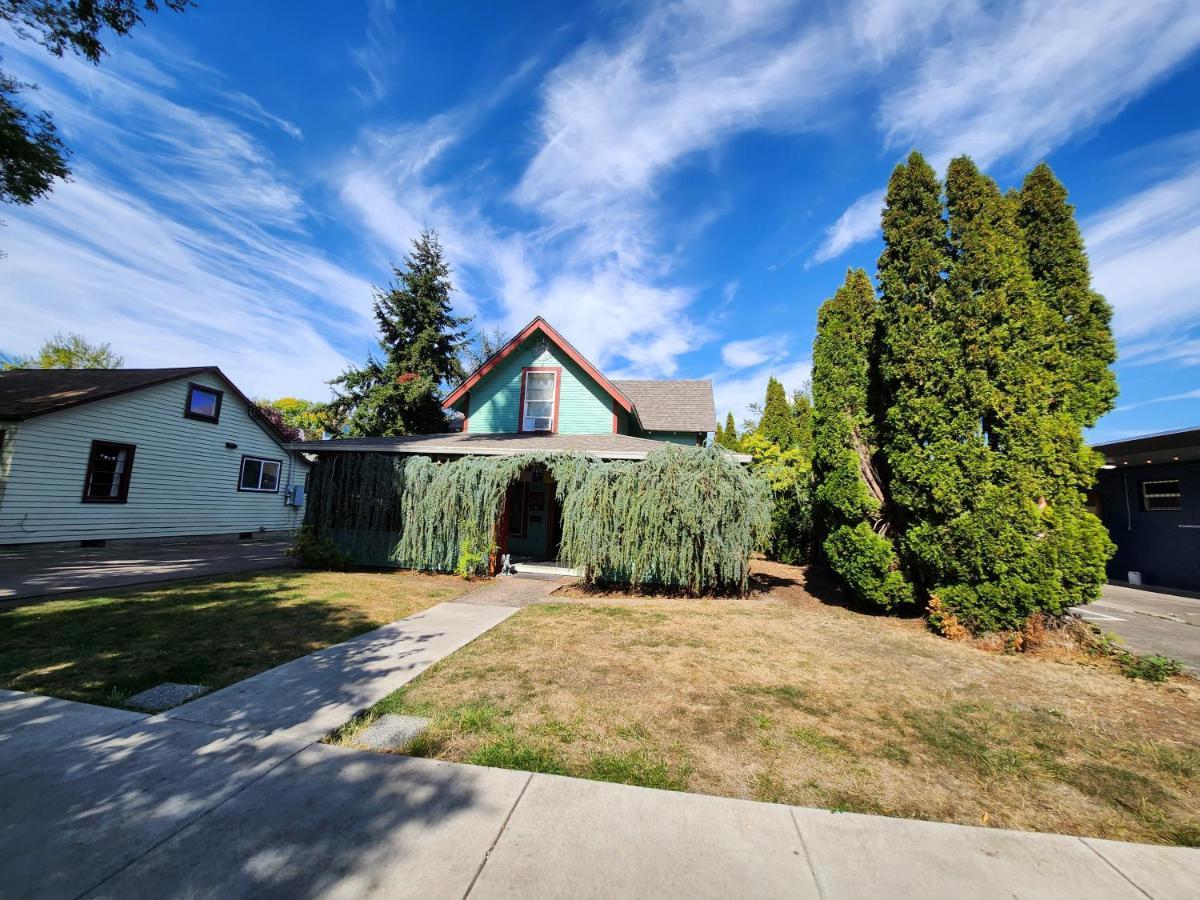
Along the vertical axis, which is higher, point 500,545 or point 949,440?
point 949,440

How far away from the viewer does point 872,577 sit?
8.02 metres

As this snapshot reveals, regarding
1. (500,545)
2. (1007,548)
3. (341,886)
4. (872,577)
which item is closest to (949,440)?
(1007,548)

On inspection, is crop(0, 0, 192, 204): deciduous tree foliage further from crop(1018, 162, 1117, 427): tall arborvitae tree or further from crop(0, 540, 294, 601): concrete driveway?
crop(1018, 162, 1117, 427): tall arborvitae tree

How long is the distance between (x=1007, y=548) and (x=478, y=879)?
7778mm

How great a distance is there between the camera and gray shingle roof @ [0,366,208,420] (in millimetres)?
12148

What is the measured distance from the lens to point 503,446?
38.7ft

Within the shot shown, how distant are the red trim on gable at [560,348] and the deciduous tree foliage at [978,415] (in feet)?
22.1

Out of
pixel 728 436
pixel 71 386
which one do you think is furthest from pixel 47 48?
pixel 728 436

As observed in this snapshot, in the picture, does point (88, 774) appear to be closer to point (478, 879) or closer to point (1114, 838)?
point (478, 879)

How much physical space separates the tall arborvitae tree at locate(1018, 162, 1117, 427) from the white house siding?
23.1 m

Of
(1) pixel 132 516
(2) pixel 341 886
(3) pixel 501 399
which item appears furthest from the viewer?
(3) pixel 501 399

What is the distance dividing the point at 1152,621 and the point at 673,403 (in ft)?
43.2

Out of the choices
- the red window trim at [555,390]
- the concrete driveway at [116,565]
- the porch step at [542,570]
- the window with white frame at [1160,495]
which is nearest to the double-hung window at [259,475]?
the concrete driveway at [116,565]

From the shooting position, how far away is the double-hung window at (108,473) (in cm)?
1332
